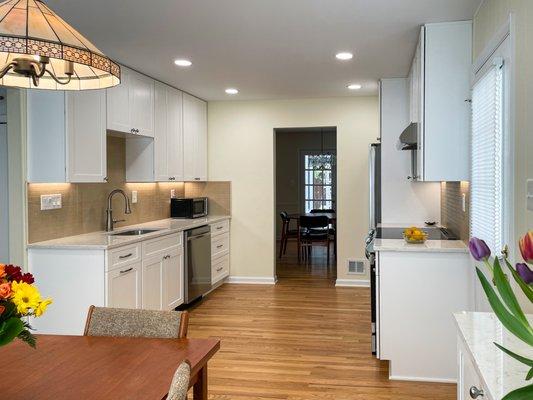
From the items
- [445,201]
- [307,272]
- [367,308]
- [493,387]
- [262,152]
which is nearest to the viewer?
[493,387]

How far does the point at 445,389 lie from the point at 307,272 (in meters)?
4.27

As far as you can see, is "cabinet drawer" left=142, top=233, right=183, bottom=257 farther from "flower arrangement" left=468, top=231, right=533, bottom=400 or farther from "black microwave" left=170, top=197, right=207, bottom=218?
"flower arrangement" left=468, top=231, right=533, bottom=400

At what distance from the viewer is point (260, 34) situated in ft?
11.9

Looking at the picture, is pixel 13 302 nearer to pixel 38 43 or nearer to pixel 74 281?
pixel 38 43

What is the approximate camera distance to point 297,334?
4441 mm

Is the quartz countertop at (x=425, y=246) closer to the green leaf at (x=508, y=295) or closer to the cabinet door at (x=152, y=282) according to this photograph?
the cabinet door at (x=152, y=282)

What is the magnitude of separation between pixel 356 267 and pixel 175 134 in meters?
2.76

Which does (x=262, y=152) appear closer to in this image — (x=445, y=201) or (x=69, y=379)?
(x=445, y=201)

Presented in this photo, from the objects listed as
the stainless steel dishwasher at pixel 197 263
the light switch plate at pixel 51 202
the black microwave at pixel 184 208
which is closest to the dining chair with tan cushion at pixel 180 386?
the light switch plate at pixel 51 202

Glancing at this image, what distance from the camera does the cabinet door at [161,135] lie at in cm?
519

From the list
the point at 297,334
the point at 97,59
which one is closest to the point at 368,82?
the point at 297,334

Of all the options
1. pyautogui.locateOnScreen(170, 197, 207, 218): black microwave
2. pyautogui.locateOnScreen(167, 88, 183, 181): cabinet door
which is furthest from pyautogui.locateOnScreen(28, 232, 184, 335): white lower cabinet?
pyautogui.locateOnScreen(170, 197, 207, 218): black microwave

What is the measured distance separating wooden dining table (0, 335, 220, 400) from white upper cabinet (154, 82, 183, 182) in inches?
136

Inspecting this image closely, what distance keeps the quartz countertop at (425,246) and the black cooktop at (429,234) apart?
367 millimetres
